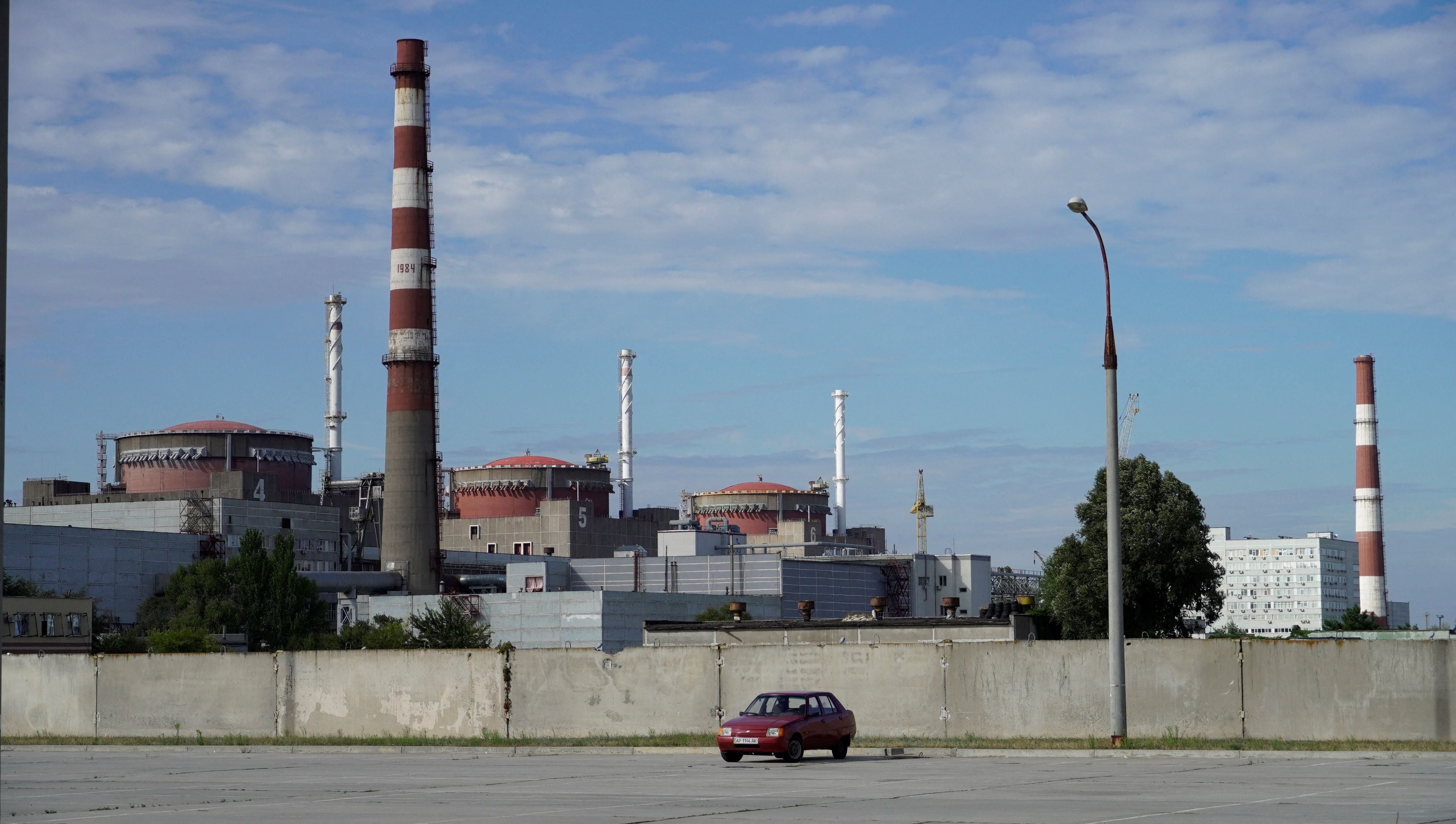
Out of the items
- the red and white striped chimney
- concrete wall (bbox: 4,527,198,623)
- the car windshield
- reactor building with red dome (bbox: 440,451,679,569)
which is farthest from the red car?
reactor building with red dome (bbox: 440,451,679,569)

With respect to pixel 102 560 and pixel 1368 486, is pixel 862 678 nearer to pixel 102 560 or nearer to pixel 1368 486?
pixel 102 560

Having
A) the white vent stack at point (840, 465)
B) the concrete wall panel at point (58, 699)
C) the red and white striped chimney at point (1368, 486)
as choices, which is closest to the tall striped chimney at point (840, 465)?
the white vent stack at point (840, 465)

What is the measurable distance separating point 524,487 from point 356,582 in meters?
45.0

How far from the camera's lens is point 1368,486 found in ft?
402

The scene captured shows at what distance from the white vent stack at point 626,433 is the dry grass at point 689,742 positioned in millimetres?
109132

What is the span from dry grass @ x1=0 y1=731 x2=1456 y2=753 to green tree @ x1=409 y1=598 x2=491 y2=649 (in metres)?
50.7

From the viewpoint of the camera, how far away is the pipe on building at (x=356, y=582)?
104 metres

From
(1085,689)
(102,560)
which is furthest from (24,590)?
(1085,689)

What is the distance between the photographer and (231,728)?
37.2 meters

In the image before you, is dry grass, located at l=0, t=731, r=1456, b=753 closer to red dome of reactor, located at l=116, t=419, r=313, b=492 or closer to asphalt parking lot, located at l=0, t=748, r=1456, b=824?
asphalt parking lot, located at l=0, t=748, r=1456, b=824

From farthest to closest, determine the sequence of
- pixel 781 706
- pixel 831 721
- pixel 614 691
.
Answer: pixel 614 691
pixel 831 721
pixel 781 706

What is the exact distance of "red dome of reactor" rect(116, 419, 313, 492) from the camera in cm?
13188

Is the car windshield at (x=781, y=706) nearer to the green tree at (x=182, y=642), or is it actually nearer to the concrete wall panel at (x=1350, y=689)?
the concrete wall panel at (x=1350, y=689)

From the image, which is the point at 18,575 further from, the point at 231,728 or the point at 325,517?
the point at 231,728
